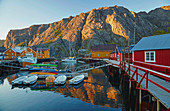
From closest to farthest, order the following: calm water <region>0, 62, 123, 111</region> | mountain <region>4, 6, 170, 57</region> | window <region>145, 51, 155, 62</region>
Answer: calm water <region>0, 62, 123, 111</region>, window <region>145, 51, 155, 62</region>, mountain <region>4, 6, 170, 57</region>

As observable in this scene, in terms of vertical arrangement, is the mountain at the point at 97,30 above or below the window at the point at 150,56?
above

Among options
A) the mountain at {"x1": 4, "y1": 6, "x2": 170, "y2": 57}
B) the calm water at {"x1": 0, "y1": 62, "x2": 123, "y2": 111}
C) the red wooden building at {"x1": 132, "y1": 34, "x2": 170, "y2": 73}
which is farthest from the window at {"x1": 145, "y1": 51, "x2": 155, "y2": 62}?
the mountain at {"x1": 4, "y1": 6, "x2": 170, "y2": 57}

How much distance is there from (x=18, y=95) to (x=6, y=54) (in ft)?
196

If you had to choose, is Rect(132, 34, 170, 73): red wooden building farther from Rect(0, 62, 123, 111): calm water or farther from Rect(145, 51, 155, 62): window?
Rect(0, 62, 123, 111): calm water

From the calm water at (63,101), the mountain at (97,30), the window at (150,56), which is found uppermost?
the mountain at (97,30)

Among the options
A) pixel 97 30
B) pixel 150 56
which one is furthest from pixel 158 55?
pixel 97 30

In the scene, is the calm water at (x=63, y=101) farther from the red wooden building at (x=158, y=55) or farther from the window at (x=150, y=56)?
the window at (x=150, y=56)

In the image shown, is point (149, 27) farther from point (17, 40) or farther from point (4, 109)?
point (17, 40)

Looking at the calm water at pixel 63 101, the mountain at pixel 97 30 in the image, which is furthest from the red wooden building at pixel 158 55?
the mountain at pixel 97 30

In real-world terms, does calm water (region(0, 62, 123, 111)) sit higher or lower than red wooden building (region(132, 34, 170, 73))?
lower

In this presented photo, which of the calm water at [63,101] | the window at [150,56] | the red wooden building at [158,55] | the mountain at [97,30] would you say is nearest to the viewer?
the calm water at [63,101]

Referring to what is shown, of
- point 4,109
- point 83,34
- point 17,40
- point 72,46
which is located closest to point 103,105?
point 4,109

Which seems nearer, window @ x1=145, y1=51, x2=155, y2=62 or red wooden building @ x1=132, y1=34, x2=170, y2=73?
red wooden building @ x1=132, y1=34, x2=170, y2=73

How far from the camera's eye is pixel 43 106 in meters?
11.8
